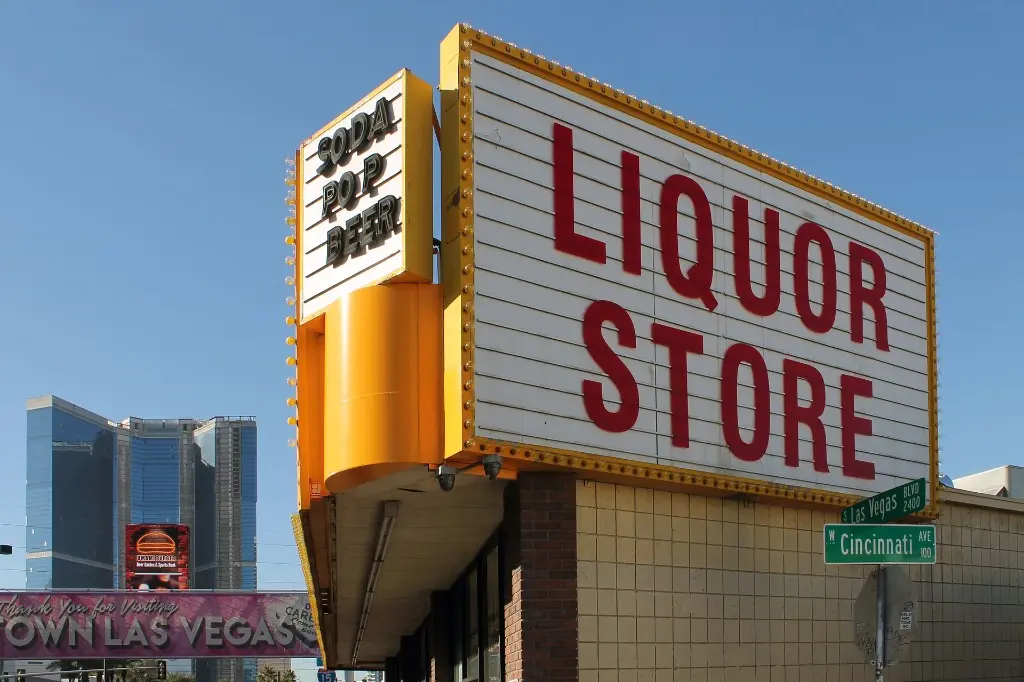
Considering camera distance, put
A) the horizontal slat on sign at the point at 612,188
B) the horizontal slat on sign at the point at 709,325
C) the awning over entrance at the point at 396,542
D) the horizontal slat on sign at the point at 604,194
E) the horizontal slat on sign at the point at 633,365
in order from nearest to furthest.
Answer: the horizontal slat on sign at the point at 633,365
the horizontal slat on sign at the point at 709,325
the horizontal slat on sign at the point at 604,194
the horizontal slat on sign at the point at 612,188
the awning over entrance at the point at 396,542

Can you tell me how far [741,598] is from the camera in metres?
15.5

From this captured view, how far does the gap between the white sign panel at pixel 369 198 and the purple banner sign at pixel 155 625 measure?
3729cm

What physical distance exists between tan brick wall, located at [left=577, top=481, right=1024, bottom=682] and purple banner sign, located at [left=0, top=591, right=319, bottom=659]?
114 feet

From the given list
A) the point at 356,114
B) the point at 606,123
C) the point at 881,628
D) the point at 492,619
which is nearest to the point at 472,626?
the point at 492,619

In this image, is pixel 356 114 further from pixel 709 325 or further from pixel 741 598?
pixel 741 598

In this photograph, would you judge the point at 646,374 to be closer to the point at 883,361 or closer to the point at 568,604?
the point at 568,604

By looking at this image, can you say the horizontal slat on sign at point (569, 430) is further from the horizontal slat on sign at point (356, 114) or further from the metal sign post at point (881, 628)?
the metal sign post at point (881, 628)

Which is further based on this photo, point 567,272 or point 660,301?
point 660,301

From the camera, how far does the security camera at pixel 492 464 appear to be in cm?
1278

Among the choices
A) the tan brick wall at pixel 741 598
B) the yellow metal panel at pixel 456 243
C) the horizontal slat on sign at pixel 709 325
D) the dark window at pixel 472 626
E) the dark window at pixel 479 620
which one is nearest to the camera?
the yellow metal panel at pixel 456 243

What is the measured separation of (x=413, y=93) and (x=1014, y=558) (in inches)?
471

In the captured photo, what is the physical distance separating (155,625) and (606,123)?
143 ft

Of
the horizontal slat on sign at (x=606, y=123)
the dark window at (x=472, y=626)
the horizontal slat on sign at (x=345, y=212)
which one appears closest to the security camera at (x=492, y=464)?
the horizontal slat on sign at (x=345, y=212)

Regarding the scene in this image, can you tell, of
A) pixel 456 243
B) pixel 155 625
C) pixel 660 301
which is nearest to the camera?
pixel 456 243
